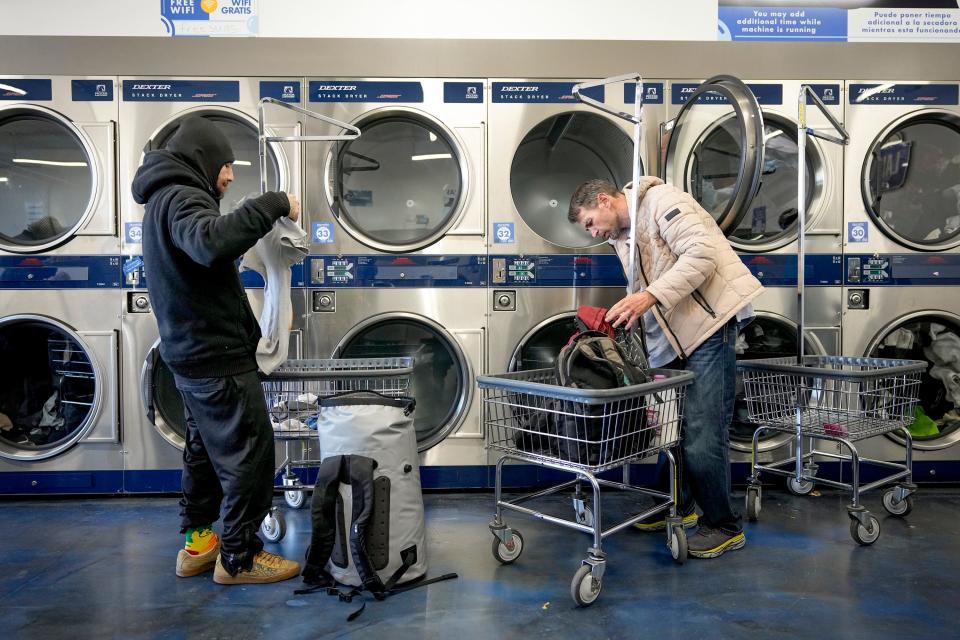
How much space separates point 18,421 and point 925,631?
4.05m

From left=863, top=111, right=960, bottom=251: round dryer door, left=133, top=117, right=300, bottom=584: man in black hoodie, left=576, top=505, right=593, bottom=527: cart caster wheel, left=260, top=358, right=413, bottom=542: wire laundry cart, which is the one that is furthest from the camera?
left=863, top=111, right=960, bottom=251: round dryer door

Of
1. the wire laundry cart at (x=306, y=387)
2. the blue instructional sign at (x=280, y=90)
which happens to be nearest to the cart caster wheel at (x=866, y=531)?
the wire laundry cart at (x=306, y=387)

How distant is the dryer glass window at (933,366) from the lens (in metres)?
3.35

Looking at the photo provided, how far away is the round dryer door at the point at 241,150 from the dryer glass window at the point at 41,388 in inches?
43.3

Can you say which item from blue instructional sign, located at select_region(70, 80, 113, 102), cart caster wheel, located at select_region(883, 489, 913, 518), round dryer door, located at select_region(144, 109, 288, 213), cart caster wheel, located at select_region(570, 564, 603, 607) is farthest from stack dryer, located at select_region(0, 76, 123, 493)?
cart caster wheel, located at select_region(883, 489, 913, 518)

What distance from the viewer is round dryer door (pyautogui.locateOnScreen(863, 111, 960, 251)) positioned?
11.0ft

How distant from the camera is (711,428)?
2.40 m

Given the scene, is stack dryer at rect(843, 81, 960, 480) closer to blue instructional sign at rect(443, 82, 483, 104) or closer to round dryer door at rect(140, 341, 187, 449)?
blue instructional sign at rect(443, 82, 483, 104)

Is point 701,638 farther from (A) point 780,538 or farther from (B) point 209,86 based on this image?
(B) point 209,86

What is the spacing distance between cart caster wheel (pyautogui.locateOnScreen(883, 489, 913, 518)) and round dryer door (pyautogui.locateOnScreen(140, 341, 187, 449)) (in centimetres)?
331

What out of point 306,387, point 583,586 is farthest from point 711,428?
point 306,387

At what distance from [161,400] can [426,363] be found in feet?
4.49

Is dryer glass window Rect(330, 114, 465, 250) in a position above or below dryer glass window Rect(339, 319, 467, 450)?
above

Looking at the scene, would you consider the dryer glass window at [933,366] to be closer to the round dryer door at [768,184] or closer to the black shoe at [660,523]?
the round dryer door at [768,184]
